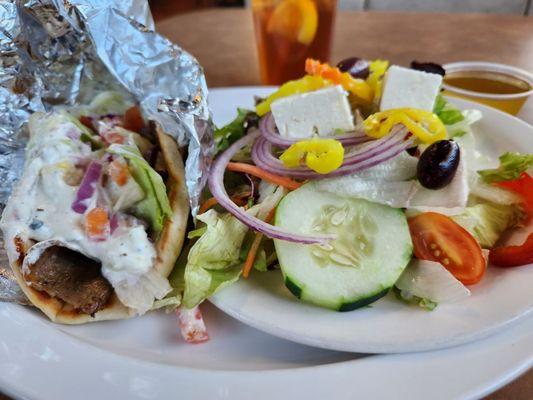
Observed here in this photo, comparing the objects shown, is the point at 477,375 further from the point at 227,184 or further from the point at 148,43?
the point at 148,43

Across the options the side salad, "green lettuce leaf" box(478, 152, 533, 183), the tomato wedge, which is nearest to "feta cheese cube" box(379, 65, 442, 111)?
the side salad

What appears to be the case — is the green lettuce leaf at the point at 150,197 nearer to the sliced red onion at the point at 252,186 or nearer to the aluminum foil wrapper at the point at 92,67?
the aluminum foil wrapper at the point at 92,67

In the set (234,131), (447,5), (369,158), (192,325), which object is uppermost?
(369,158)

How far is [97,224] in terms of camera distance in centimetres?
114

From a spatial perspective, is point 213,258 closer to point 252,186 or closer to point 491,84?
point 252,186

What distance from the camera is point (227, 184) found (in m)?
1.46

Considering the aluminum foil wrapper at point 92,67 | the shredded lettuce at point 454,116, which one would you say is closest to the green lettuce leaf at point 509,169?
the shredded lettuce at point 454,116

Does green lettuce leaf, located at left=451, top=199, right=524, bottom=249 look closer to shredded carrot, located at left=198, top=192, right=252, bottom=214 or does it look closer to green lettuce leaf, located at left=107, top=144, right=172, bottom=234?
Answer: shredded carrot, located at left=198, top=192, right=252, bottom=214

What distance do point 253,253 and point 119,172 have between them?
391mm

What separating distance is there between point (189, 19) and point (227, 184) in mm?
2035

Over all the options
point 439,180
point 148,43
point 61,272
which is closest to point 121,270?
point 61,272

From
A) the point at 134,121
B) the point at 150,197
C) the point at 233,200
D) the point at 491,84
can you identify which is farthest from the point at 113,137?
the point at 491,84

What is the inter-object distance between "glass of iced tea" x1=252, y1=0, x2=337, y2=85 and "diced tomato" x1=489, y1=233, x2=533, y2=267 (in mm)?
1267

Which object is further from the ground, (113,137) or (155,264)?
(113,137)
